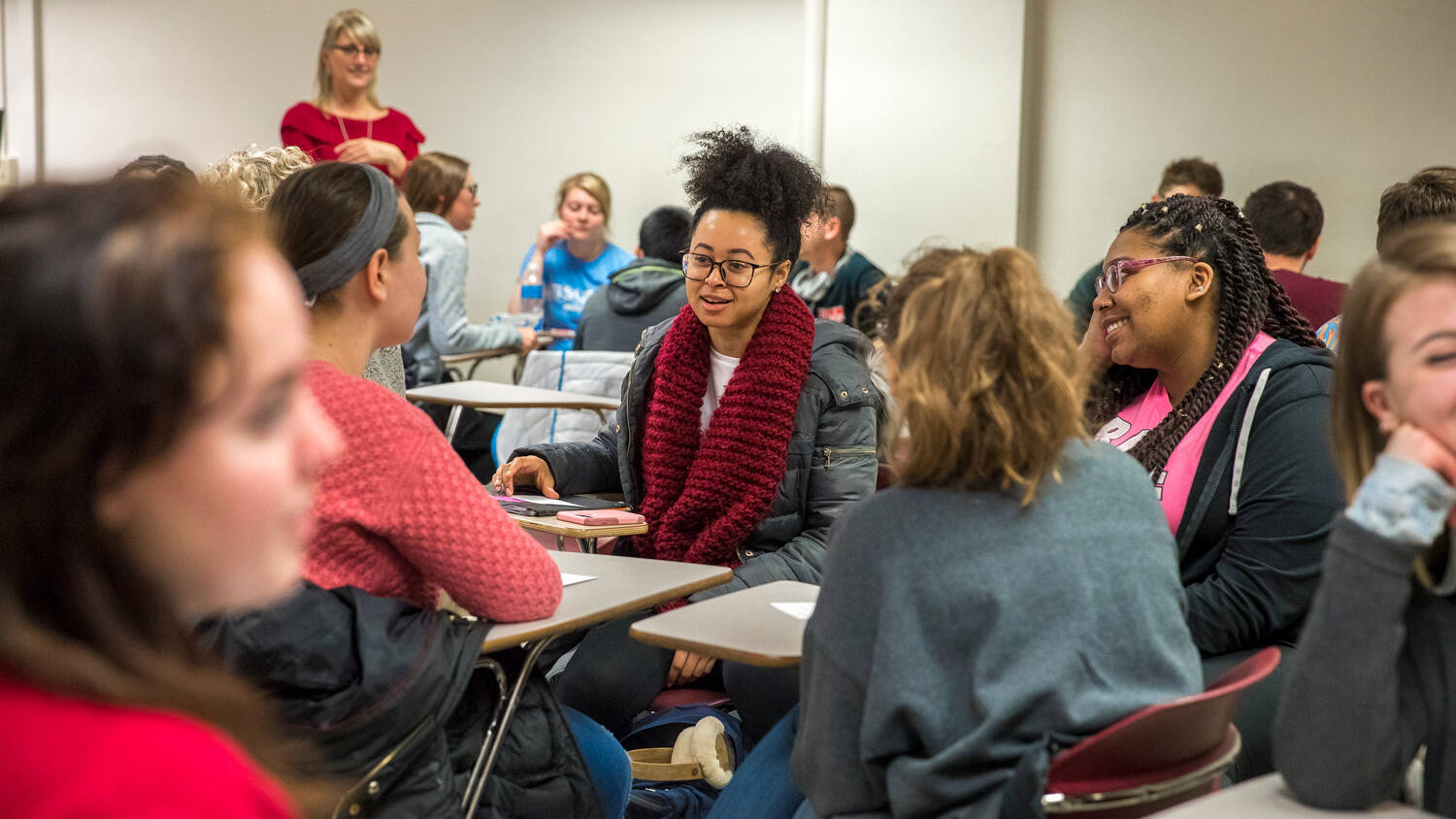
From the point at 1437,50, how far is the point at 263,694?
17.9 feet

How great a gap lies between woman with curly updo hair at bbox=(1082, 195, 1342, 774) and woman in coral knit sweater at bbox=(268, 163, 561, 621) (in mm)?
1176

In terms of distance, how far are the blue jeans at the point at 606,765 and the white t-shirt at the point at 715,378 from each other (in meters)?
0.97

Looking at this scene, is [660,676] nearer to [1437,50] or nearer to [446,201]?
[446,201]

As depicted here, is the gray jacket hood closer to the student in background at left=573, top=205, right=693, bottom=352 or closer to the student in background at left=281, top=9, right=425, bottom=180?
the student in background at left=573, top=205, right=693, bottom=352

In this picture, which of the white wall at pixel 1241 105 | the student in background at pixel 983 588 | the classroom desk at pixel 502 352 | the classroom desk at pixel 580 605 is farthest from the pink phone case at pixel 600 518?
the white wall at pixel 1241 105

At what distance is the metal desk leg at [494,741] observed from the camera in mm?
1769

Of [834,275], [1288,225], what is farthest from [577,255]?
[1288,225]

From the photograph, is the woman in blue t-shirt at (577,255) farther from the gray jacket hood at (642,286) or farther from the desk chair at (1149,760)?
the desk chair at (1149,760)

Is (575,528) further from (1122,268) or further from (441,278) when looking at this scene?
(441,278)

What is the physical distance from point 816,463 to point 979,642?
1.35 metres

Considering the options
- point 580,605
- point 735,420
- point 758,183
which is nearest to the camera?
point 580,605

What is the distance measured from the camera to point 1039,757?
1.37 m

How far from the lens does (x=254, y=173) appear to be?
2.63 m

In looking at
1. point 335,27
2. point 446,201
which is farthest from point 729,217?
point 335,27
